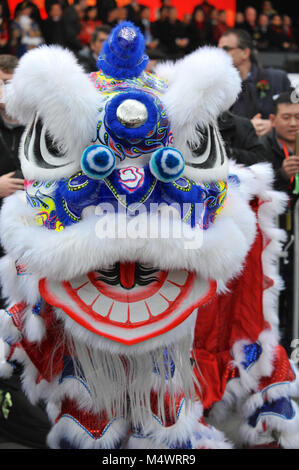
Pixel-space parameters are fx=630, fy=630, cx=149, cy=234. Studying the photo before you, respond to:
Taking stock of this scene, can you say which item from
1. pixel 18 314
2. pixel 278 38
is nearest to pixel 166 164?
pixel 18 314

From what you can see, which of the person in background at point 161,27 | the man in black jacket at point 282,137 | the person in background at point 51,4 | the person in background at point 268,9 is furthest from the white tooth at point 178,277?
the person in background at point 268,9

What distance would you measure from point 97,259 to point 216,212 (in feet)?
1.36

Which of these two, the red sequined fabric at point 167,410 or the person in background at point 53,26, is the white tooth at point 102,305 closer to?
the red sequined fabric at point 167,410

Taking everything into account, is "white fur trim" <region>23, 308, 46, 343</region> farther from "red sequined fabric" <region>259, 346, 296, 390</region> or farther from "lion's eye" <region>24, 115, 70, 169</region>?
"red sequined fabric" <region>259, 346, 296, 390</region>

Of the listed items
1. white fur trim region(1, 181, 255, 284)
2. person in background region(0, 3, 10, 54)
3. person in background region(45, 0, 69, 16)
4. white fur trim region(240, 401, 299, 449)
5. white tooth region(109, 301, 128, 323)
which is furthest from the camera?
person in background region(45, 0, 69, 16)

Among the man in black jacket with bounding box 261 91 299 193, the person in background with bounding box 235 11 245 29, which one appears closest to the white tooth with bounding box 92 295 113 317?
the man in black jacket with bounding box 261 91 299 193

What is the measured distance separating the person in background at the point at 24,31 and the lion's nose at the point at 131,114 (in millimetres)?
4877

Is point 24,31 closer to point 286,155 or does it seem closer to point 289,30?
point 289,30

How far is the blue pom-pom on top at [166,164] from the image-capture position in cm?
159

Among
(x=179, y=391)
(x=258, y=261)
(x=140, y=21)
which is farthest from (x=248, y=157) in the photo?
(x=140, y=21)

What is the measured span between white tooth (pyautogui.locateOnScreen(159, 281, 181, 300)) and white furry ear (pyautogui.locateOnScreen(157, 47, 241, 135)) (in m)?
0.43

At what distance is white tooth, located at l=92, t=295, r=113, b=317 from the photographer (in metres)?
1.68

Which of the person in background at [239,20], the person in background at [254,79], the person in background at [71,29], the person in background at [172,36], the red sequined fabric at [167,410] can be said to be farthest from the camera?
the person in background at [239,20]

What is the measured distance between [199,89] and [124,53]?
0.25 meters
